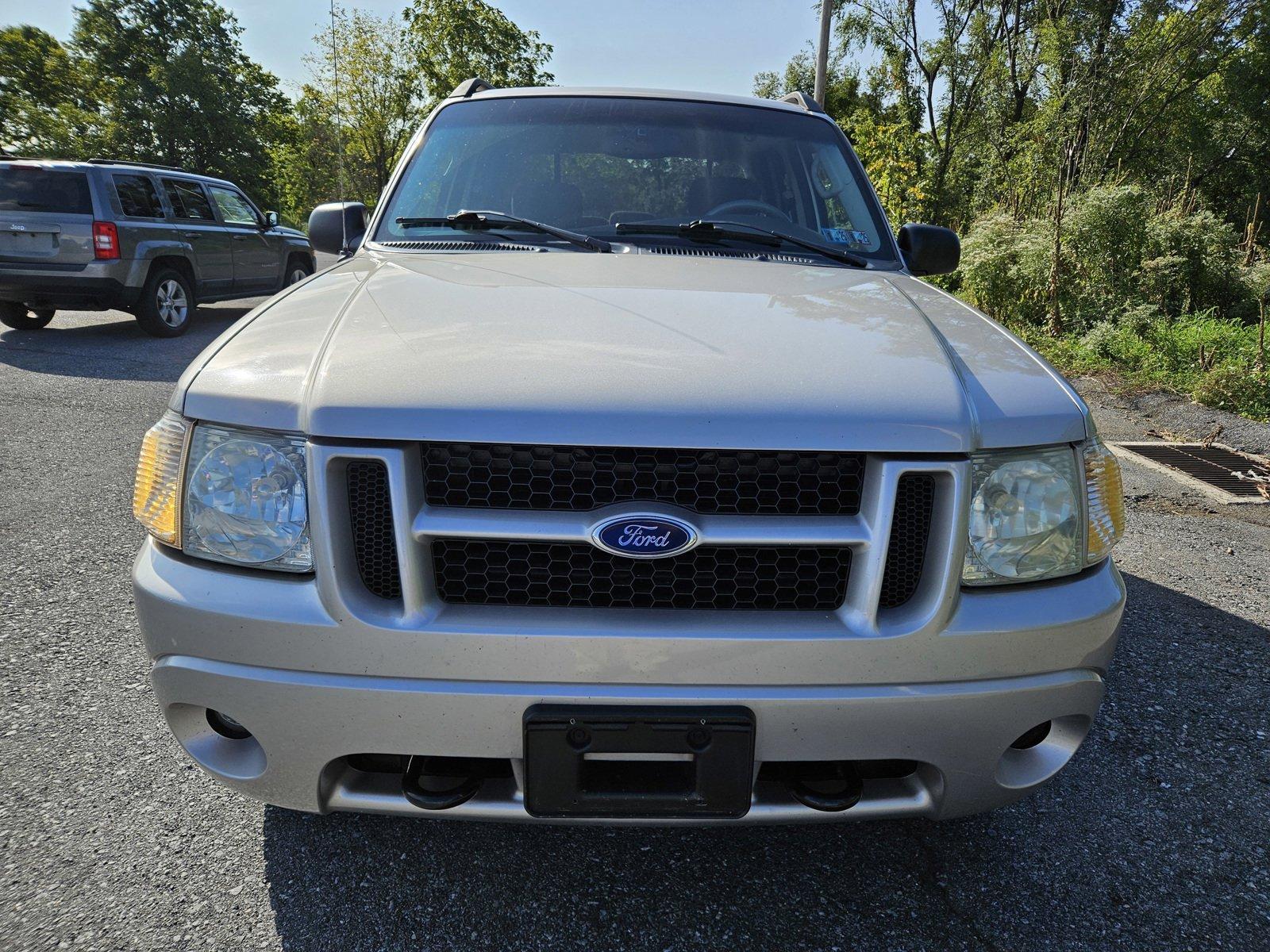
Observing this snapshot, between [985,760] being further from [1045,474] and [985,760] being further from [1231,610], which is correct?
[1231,610]

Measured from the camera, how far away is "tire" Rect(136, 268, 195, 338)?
980 centimetres

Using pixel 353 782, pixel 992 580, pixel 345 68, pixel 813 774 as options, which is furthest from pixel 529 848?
pixel 345 68

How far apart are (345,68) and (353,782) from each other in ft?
145

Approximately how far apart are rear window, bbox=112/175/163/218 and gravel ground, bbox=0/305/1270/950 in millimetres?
8278

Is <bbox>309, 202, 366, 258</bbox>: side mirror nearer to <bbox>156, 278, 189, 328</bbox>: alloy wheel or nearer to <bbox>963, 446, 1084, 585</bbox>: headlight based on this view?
<bbox>963, 446, 1084, 585</bbox>: headlight

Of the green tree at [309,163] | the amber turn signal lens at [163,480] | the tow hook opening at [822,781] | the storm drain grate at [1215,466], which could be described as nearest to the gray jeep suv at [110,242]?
the storm drain grate at [1215,466]

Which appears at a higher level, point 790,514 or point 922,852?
point 790,514

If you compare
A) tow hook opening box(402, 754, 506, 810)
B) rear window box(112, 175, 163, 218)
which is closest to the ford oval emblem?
tow hook opening box(402, 754, 506, 810)

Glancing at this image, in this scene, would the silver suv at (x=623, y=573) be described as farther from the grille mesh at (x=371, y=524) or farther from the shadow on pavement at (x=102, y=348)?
the shadow on pavement at (x=102, y=348)

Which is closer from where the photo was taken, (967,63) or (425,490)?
(425,490)

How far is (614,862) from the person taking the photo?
2.08 m

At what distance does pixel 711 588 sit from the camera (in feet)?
5.45

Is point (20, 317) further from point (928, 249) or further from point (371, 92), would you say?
point (371, 92)

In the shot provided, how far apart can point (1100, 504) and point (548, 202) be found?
1.87m
